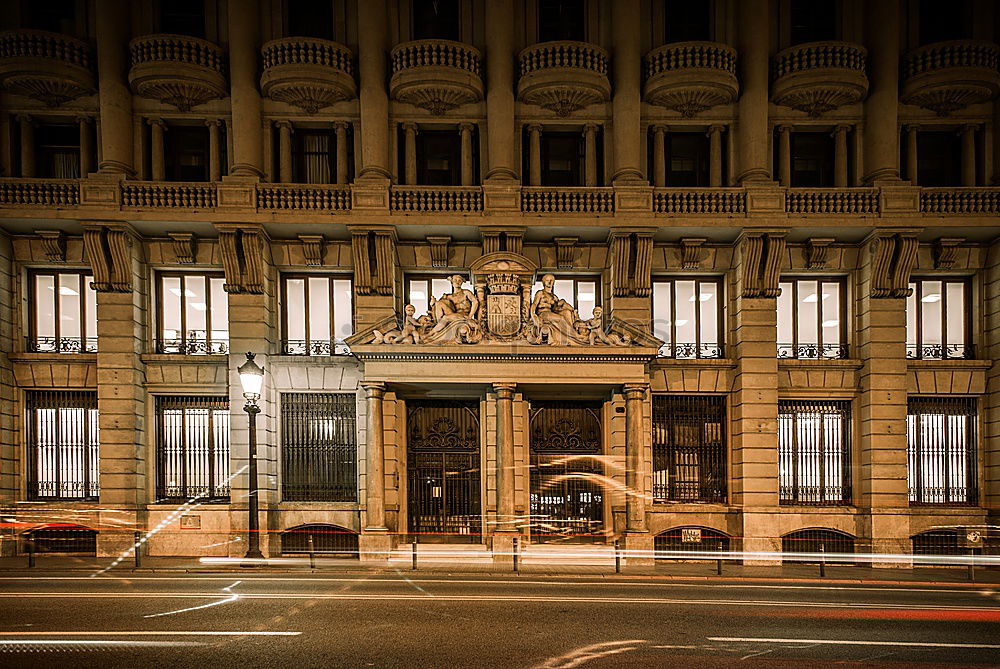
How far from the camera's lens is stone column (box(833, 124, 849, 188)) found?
19.2m

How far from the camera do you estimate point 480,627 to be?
9750 mm

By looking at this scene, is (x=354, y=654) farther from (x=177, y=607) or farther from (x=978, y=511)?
(x=978, y=511)

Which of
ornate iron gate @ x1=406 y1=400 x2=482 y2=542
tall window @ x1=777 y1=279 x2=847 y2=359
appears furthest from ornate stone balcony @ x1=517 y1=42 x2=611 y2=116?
ornate iron gate @ x1=406 y1=400 x2=482 y2=542

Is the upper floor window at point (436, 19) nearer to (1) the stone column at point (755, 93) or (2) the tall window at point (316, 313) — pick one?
(2) the tall window at point (316, 313)

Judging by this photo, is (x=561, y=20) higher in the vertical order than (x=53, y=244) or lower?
higher

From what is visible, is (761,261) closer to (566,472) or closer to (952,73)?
(952,73)

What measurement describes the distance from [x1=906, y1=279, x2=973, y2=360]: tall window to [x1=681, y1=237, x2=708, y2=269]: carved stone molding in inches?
271

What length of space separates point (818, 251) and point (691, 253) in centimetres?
392

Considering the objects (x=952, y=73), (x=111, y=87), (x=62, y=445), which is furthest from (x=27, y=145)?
(x=952, y=73)

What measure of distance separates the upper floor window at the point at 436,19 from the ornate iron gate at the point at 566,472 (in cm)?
1212

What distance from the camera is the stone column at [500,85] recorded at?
18688 mm

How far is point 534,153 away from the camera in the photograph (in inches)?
763

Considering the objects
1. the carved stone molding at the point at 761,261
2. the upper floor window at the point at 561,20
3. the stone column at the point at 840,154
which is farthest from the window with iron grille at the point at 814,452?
the upper floor window at the point at 561,20

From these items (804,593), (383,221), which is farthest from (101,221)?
(804,593)
